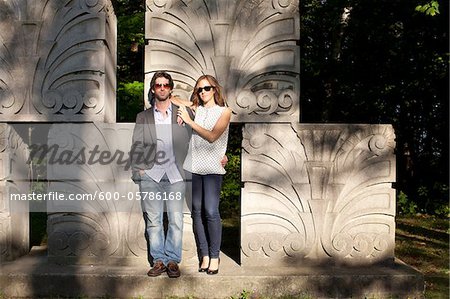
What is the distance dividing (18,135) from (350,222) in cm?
354

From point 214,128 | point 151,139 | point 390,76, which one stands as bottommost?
point 151,139

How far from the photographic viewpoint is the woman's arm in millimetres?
4086

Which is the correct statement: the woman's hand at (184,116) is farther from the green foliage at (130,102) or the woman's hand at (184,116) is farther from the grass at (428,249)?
the green foliage at (130,102)

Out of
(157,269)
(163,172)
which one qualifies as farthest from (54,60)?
(157,269)

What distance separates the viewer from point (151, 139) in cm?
434

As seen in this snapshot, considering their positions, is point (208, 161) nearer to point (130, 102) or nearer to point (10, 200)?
point (10, 200)

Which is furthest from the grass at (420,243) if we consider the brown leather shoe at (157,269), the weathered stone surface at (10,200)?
the weathered stone surface at (10,200)

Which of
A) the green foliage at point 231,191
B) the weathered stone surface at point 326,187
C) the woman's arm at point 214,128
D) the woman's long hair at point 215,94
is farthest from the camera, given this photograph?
the green foliage at point 231,191

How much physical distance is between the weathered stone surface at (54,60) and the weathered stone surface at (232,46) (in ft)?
1.63

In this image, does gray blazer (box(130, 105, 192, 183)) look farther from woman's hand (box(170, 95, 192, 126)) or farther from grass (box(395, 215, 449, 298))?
grass (box(395, 215, 449, 298))

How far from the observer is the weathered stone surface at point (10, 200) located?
457 cm

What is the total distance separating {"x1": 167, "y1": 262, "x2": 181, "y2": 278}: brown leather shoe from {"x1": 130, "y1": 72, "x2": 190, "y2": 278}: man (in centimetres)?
2

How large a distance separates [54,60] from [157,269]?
224cm

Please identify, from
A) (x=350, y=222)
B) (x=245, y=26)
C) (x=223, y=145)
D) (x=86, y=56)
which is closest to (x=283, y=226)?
(x=350, y=222)
